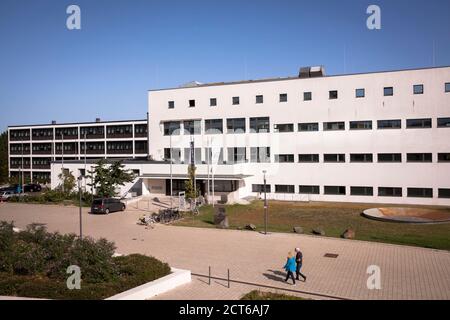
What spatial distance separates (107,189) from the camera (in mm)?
37656

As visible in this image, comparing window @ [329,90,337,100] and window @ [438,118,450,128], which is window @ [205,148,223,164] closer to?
window @ [329,90,337,100]

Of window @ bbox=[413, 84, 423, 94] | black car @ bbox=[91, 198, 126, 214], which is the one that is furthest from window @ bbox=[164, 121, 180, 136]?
window @ bbox=[413, 84, 423, 94]

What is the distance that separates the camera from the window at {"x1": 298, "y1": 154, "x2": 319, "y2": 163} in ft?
128

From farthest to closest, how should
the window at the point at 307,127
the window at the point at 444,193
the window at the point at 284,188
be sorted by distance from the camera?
the window at the point at 284,188 < the window at the point at 307,127 < the window at the point at 444,193

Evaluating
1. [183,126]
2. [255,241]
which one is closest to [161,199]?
[183,126]

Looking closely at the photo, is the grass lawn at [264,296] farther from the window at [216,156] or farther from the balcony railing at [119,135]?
the balcony railing at [119,135]

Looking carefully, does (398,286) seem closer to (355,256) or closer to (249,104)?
(355,256)

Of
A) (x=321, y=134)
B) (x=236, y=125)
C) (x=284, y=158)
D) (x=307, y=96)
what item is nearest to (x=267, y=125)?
(x=236, y=125)

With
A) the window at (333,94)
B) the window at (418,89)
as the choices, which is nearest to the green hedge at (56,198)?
the window at (333,94)

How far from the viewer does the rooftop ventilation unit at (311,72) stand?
4228cm

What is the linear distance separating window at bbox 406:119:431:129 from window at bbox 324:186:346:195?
26.5 ft

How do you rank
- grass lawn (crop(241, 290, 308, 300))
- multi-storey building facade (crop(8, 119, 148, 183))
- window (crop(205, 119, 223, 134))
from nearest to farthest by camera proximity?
1. grass lawn (crop(241, 290, 308, 300))
2. window (crop(205, 119, 223, 134))
3. multi-storey building facade (crop(8, 119, 148, 183))

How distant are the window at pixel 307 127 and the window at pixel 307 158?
2490mm

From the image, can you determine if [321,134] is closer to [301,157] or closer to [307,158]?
[307,158]
